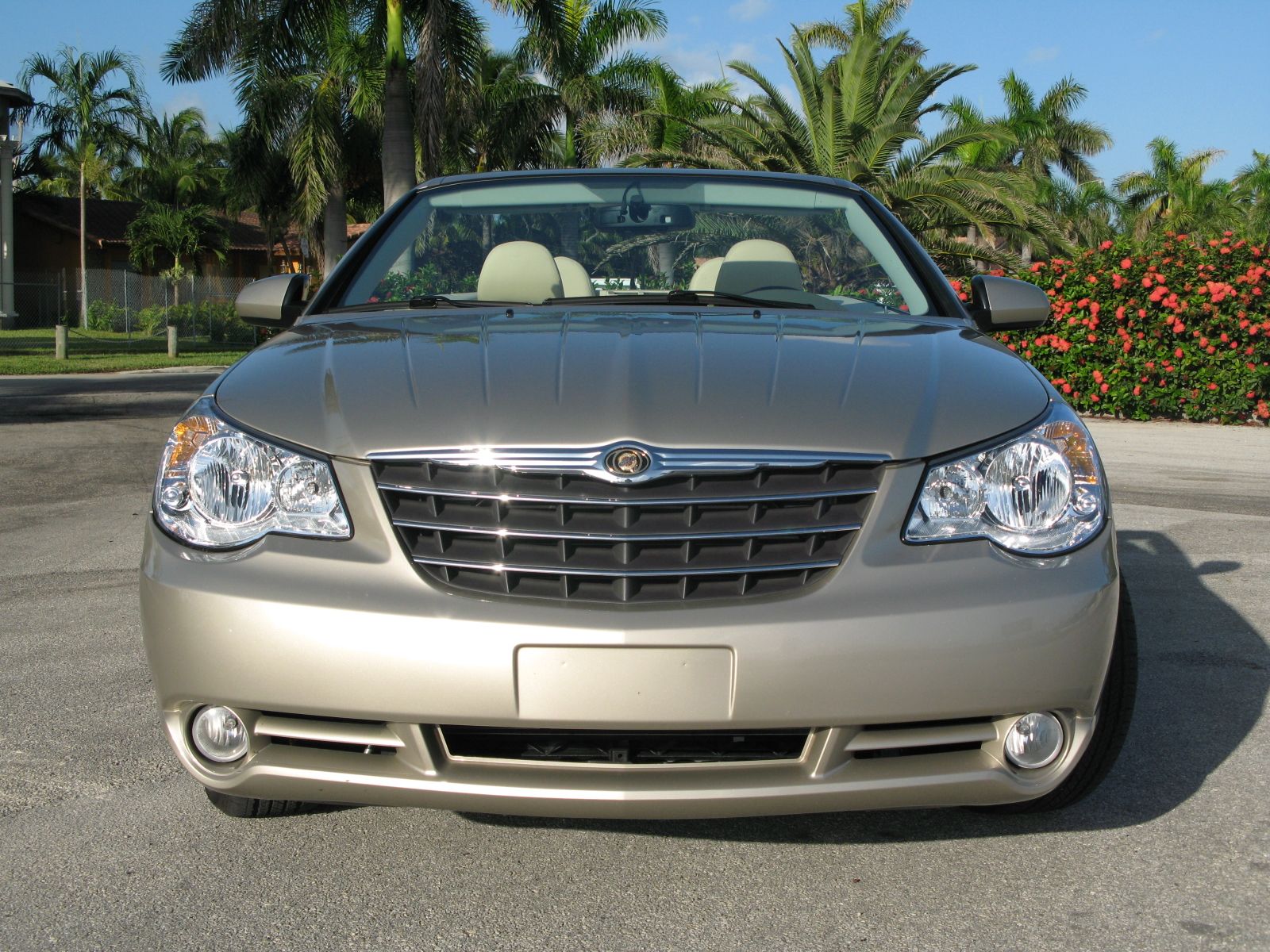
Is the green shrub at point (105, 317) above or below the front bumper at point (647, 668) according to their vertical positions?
below

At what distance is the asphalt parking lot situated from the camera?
230 centimetres

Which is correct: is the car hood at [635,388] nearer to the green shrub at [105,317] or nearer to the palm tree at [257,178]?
the palm tree at [257,178]

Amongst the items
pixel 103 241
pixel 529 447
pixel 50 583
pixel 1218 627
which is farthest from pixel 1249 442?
pixel 103 241

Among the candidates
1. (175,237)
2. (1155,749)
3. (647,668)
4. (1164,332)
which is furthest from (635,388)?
(175,237)

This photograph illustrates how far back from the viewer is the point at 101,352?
28.0 meters

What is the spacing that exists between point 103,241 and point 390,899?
50.8 metres

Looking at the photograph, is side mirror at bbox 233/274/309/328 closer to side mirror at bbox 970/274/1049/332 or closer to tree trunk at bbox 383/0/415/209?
side mirror at bbox 970/274/1049/332

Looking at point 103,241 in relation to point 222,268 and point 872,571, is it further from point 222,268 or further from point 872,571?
point 872,571

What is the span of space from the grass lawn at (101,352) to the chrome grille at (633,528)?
66.6 ft

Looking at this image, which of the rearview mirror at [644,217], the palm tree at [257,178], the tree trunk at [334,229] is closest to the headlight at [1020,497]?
the rearview mirror at [644,217]

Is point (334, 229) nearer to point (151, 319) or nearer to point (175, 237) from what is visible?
point (151, 319)

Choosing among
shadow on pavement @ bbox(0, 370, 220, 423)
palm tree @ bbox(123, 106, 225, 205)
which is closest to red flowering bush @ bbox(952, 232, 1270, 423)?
shadow on pavement @ bbox(0, 370, 220, 423)

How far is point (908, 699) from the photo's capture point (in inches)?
85.4

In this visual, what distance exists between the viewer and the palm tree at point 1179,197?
5038 cm
